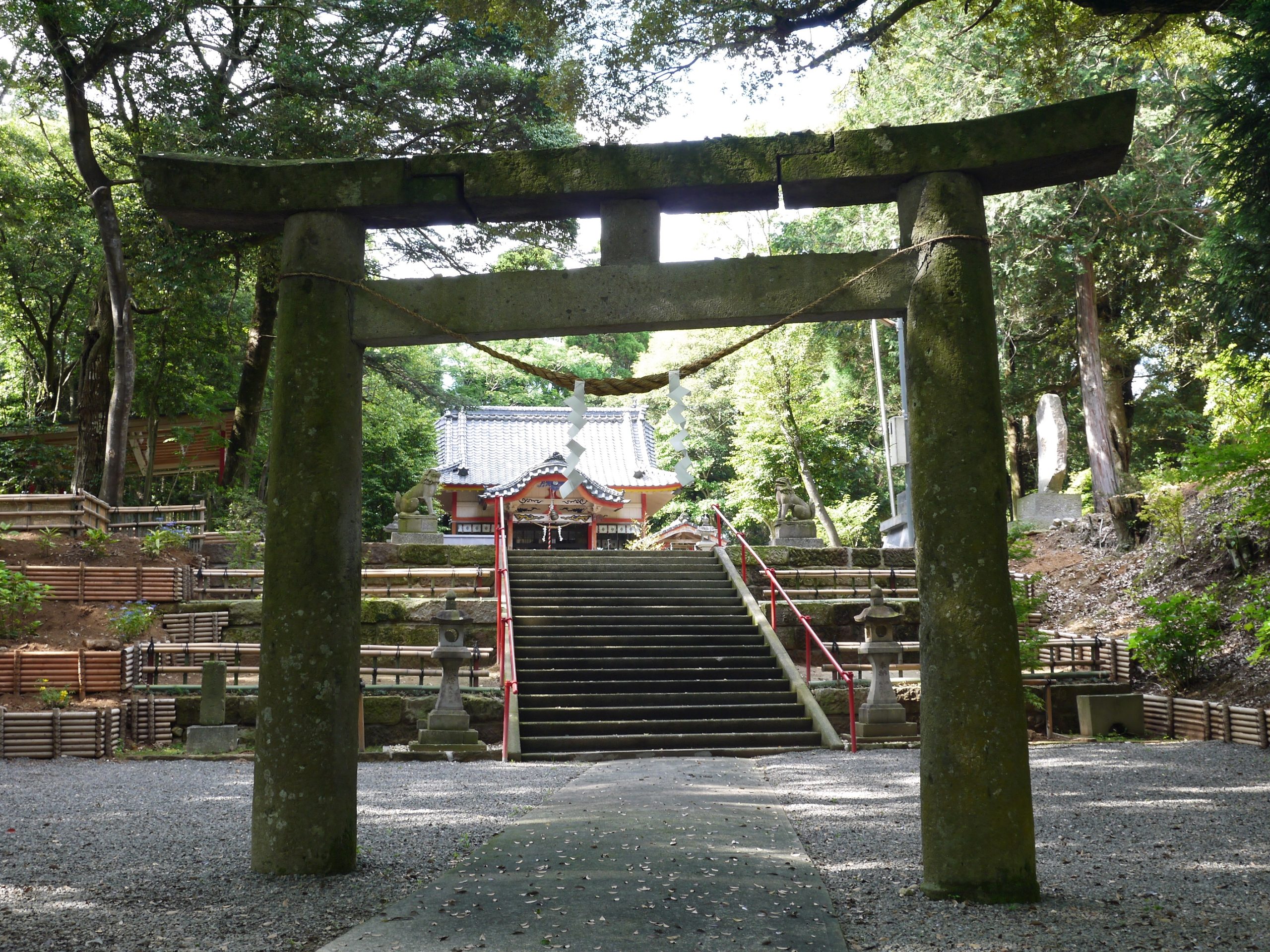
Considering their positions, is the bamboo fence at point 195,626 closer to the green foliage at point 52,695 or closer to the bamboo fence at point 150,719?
the green foliage at point 52,695

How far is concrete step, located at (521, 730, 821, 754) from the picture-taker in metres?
10.1

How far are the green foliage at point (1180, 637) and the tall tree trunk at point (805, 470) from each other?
505 inches

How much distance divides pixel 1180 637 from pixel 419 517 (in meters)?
11.4

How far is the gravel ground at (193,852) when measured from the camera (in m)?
3.63

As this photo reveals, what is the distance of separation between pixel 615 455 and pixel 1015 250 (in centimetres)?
1304

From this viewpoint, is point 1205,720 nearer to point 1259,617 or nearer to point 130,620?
point 1259,617

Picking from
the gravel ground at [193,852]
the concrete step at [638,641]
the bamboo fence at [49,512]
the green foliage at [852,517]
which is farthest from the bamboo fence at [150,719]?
the green foliage at [852,517]

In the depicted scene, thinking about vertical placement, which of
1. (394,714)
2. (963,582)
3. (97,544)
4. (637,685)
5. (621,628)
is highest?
(97,544)

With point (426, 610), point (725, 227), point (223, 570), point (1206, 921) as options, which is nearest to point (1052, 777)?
point (1206, 921)

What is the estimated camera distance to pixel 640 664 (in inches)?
469

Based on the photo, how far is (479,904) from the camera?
13.0 ft

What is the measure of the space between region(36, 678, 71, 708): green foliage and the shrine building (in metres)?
11.5

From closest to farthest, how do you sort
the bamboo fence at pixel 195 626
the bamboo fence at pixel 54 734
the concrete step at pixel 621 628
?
1. the bamboo fence at pixel 54 734
2. the bamboo fence at pixel 195 626
3. the concrete step at pixel 621 628

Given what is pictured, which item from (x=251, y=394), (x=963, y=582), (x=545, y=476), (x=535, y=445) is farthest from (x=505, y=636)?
(x=535, y=445)
